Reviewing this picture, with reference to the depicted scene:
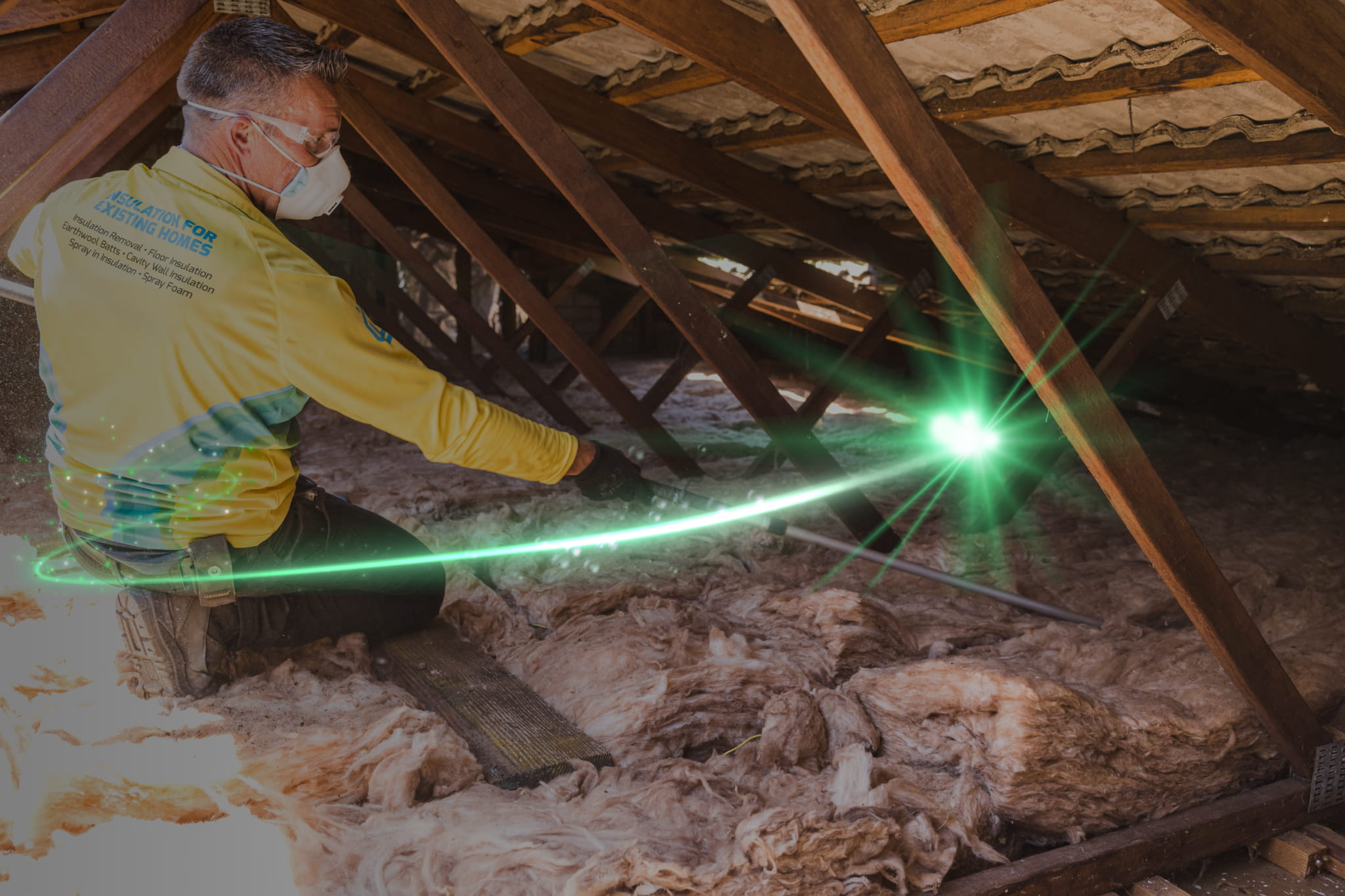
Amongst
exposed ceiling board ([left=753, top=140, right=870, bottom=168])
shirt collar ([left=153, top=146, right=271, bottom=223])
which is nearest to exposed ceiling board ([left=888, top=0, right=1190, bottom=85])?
exposed ceiling board ([left=753, top=140, right=870, bottom=168])

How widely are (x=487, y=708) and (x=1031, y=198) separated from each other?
8.00 ft

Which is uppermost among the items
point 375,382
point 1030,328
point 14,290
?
point 1030,328

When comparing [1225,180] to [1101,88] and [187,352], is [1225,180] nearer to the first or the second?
[1101,88]

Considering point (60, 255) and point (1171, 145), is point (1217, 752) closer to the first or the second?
point (1171, 145)

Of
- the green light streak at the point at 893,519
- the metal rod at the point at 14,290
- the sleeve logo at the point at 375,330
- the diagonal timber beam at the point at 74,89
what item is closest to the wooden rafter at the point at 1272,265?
the green light streak at the point at 893,519

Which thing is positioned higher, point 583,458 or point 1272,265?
point 1272,265

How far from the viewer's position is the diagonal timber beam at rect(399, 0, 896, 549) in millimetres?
2779

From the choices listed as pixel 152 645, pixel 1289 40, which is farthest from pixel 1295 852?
pixel 152 645

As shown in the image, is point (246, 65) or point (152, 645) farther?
point (152, 645)

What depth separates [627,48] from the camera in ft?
11.3

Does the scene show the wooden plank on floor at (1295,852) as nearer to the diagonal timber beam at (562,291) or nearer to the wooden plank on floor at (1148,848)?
the wooden plank on floor at (1148,848)

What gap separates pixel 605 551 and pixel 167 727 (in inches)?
64.1

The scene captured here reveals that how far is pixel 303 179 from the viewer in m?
2.16

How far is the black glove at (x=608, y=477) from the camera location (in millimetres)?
2545
